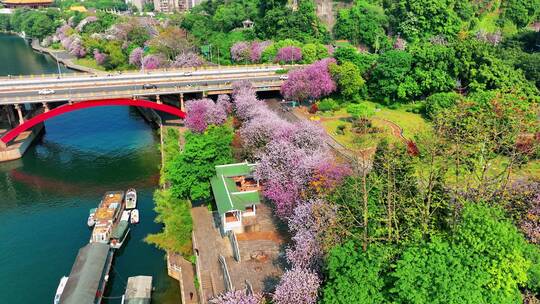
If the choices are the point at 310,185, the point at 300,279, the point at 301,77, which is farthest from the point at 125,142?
the point at 300,279

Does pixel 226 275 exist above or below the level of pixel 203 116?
below

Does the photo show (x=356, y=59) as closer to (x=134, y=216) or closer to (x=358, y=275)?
(x=134, y=216)

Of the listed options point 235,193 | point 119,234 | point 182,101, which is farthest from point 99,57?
point 235,193

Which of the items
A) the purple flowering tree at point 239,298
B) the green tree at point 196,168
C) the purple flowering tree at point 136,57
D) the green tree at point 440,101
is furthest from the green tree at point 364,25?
the purple flowering tree at point 239,298

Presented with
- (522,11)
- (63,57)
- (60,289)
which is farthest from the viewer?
(63,57)

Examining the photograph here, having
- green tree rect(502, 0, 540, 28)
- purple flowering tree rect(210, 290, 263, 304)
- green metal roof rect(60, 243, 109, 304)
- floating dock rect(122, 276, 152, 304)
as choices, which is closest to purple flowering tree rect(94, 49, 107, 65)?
green metal roof rect(60, 243, 109, 304)

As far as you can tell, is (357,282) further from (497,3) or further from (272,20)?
(497,3)
